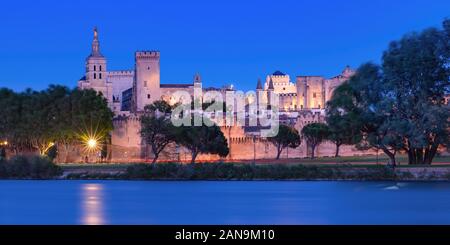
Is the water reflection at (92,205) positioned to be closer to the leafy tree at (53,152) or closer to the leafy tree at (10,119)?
the leafy tree at (10,119)

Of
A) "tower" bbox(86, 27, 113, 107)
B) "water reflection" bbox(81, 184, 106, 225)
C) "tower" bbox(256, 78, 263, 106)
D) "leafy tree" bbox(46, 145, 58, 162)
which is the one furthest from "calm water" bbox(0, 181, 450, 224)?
"tower" bbox(256, 78, 263, 106)

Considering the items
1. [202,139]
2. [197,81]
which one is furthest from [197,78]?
[202,139]

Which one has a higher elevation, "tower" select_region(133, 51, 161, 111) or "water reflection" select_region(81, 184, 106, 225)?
"tower" select_region(133, 51, 161, 111)

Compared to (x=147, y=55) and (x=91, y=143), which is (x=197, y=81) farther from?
(x=91, y=143)

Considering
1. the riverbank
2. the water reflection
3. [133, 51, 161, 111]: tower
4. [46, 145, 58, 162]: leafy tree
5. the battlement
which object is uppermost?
the battlement

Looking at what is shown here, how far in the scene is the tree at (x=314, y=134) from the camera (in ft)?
305

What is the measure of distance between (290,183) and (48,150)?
3151 centimetres

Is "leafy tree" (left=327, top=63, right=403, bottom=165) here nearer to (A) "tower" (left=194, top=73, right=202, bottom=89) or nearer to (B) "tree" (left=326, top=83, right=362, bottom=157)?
(B) "tree" (left=326, top=83, right=362, bottom=157)

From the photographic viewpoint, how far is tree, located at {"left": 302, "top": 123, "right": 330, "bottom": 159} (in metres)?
93.1

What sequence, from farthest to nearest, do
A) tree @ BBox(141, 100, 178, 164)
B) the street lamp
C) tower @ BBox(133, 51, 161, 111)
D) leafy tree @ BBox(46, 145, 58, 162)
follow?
1. tower @ BBox(133, 51, 161, 111)
2. leafy tree @ BBox(46, 145, 58, 162)
3. the street lamp
4. tree @ BBox(141, 100, 178, 164)

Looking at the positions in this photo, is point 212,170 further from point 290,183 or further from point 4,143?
point 4,143

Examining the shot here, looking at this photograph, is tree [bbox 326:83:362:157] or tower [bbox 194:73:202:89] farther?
tower [bbox 194:73:202:89]

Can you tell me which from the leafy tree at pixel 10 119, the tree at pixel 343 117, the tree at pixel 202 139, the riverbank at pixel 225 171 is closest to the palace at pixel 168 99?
the tree at pixel 202 139

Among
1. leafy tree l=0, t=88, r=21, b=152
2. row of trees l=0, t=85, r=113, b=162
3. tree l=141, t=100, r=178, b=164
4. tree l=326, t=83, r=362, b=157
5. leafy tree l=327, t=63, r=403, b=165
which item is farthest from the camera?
leafy tree l=0, t=88, r=21, b=152
